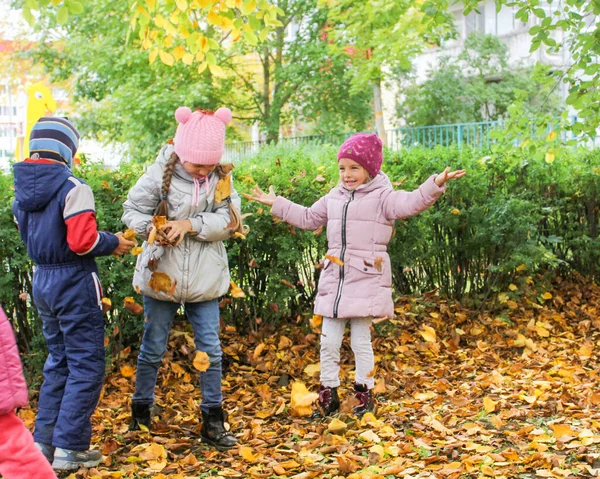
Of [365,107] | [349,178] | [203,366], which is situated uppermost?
[365,107]

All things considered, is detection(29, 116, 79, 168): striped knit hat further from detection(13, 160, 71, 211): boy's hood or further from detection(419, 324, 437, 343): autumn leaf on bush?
detection(419, 324, 437, 343): autumn leaf on bush

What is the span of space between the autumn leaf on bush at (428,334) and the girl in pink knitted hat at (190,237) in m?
2.19

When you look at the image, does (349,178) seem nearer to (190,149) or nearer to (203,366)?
(190,149)

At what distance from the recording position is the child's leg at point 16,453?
9.02ft

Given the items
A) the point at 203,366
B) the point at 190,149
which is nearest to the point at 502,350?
the point at 203,366

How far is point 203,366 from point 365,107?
790 inches

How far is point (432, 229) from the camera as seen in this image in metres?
6.86

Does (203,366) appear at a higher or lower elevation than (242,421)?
higher

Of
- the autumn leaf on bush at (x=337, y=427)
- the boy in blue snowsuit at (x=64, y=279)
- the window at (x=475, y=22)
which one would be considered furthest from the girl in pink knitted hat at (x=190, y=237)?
the window at (x=475, y=22)

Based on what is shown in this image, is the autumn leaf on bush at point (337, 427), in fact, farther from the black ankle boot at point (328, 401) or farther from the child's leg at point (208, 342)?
the child's leg at point (208, 342)

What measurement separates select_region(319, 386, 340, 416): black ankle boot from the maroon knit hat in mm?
1293

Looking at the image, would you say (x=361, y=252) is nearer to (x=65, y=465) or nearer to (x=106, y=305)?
(x=106, y=305)

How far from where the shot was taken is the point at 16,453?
109 inches

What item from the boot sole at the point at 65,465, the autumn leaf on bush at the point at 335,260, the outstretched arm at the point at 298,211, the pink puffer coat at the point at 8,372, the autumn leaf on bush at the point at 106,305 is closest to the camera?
the pink puffer coat at the point at 8,372
